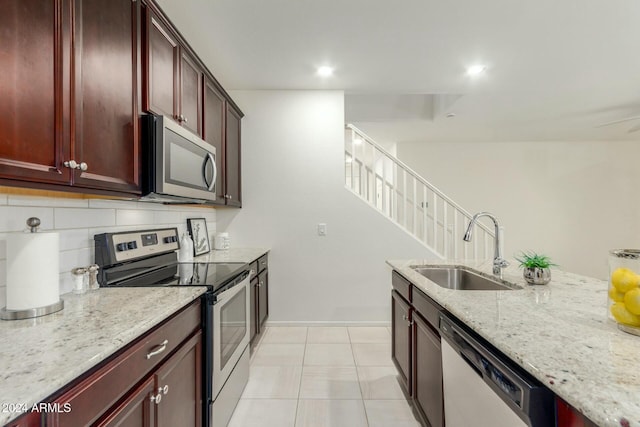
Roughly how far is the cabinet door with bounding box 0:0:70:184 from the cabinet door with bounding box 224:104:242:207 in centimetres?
173

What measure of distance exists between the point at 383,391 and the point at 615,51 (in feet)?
10.8

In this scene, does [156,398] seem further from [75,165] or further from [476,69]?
[476,69]

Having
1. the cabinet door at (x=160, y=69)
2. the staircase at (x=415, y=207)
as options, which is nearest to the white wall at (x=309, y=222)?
the staircase at (x=415, y=207)

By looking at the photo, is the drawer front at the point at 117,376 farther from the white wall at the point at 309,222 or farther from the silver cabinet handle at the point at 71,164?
the white wall at the point at 309,222

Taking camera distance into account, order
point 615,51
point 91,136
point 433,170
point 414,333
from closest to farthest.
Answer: point 91,136, point 414,333, point 615,51, point 433,170

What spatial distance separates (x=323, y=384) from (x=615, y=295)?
71.4 inches

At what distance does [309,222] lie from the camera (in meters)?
3.25

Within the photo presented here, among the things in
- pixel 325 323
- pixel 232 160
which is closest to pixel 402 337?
pixel 325 323

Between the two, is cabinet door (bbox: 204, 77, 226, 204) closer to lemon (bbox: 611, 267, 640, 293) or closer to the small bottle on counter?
the small bottle on counter

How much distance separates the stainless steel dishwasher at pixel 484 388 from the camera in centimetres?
71

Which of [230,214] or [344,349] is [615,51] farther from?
[230,214]

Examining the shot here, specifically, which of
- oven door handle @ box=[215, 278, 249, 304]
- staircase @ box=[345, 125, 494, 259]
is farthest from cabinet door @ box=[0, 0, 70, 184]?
staircase @ box=[345, 125, 494, 259]

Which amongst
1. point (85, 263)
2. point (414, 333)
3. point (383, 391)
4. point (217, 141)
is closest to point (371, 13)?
point (217, 141)

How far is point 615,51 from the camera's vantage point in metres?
2.46
